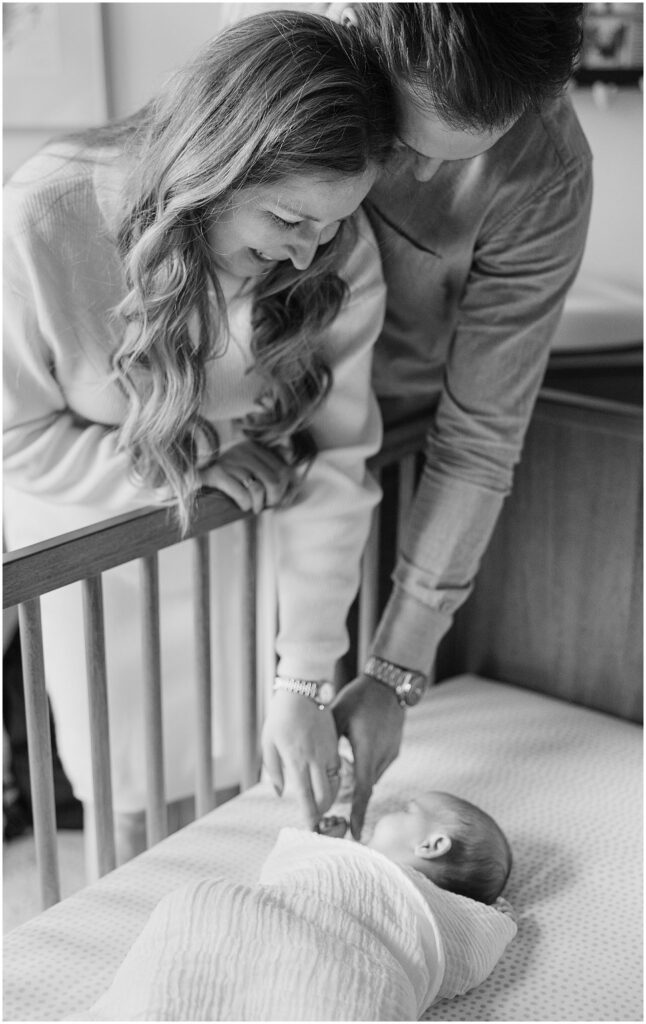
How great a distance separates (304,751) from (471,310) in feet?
1.73

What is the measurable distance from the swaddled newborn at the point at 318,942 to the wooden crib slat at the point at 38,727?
0.71 ft

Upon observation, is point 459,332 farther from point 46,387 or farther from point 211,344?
point 46,387

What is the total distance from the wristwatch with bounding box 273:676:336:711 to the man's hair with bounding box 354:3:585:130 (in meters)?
0.62

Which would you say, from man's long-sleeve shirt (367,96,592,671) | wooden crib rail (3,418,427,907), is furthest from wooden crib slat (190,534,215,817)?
man's long-sleeve shirt (367,96,592,671)

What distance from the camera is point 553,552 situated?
154cm

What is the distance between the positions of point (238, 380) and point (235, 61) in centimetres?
37

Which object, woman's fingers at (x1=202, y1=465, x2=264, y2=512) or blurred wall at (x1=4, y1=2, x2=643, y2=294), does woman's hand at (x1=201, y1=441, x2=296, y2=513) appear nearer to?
woman's fingers at (x1=202, y1=465, x2=264, y2=512)

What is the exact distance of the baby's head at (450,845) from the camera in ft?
3.52

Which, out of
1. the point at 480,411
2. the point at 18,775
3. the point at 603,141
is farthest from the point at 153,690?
the point at 603,141

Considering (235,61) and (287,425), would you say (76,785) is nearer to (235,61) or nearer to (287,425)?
(287,425)

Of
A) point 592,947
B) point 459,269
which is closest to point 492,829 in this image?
point 592,947

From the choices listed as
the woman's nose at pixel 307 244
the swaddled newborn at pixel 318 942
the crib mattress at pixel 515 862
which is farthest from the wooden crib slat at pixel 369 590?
the woman's nose at pixel 307 244

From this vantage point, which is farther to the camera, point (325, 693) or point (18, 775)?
point (18, 775)

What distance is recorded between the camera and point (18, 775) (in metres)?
1.90
